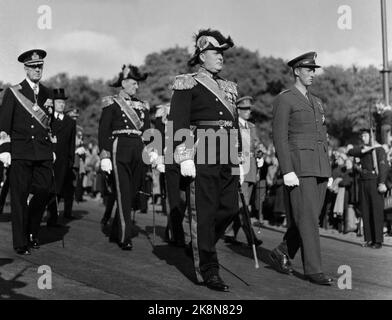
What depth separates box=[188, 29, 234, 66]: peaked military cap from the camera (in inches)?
277

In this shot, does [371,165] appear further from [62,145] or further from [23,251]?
[23,251]

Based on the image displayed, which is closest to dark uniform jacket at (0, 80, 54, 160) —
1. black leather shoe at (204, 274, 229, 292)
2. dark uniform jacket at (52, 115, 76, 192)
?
black leather shoe at (204, 274, 229, 292)

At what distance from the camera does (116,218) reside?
9539 millimetres

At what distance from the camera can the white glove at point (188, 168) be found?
21.7 ft

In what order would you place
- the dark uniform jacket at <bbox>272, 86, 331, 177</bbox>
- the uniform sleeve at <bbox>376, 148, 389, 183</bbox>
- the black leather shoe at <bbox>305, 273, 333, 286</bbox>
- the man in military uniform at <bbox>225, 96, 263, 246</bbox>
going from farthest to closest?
the uniform sleeve at <bbox>376, 148, 389, 183</bbox> → the man in military uniform at <bbox>225, 96, 263, 246</bbox> → the dark uniform jacket at <bbox>272, 86, 331, 177</bbox> → the black leather shoe at <bbox>305, 273, 333, 286</bbox>

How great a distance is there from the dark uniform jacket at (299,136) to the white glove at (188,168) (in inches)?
43.2

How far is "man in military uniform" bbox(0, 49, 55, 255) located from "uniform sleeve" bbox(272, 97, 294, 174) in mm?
3058

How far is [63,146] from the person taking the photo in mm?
12438

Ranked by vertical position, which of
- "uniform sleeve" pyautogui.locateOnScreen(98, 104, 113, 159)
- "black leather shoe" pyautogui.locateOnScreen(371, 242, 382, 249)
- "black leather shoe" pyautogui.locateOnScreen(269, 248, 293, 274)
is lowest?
"black leather shoe" pyautogui.locateOnScreen(371, 242, 382, 249)

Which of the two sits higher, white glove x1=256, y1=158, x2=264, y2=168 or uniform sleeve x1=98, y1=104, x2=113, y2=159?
uniform sleeve x1=98, y1=104, x2=113, y2=159

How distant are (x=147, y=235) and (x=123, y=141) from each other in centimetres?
205

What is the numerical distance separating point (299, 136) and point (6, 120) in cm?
365

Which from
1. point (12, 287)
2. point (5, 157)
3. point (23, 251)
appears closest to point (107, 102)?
point (5, 157)

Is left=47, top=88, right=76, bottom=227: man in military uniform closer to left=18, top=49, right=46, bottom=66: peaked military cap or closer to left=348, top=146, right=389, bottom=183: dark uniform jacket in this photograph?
left=18, top=49, right=46, bottom=66: peaked military cap
